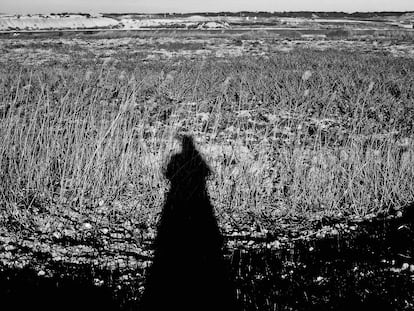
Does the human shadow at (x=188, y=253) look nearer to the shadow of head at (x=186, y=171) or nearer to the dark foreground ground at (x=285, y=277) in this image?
the shadow of head at (x=186, y=171)

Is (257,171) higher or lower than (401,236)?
higher

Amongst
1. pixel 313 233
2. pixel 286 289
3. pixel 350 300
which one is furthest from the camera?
pixel 313 233

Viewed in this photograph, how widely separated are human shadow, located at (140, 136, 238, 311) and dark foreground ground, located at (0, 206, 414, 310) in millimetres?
106

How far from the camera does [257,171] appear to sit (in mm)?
4551

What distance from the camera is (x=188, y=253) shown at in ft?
11.4

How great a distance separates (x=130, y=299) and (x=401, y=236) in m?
2.30

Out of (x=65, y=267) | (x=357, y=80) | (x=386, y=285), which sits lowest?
(x=65, y=267)

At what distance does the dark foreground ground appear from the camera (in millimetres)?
2574

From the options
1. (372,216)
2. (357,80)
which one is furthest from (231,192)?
(357,80)

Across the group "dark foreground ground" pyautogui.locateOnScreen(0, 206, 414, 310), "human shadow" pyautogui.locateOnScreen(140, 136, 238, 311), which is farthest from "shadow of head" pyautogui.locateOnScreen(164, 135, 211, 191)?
"dark foreground ground" pyautogui.locateOnScreen(0, 206, 414, 310)

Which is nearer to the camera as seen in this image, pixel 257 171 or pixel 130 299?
pixel 130 299

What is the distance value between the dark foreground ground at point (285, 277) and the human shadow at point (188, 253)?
11 centimetres

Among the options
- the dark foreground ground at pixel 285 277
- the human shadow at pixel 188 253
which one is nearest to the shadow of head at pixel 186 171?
the human shadow at pixel 188 253

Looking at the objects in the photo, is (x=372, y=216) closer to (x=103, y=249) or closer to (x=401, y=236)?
(x=401, y=236)
